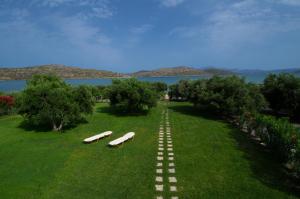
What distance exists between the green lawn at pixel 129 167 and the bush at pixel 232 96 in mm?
3788

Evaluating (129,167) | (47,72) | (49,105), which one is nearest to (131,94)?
(49,105)

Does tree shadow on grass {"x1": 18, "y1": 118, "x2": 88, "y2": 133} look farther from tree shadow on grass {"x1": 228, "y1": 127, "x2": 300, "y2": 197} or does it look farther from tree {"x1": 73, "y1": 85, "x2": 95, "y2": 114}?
tree shadow on grass {"x1": 228, "y1": 127, "x2": 300, "y2": 197}

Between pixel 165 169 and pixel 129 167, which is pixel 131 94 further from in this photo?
pixel 165 169

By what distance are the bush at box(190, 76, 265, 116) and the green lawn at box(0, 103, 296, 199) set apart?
3.79 meters

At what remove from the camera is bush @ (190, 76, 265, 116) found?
17.2m

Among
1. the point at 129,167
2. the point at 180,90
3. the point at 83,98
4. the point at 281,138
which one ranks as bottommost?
the point at 129,167

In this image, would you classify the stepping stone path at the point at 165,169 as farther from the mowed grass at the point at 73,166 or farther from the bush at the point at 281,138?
the bush at the point at 281,138

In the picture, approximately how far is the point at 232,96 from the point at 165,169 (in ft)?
37.0

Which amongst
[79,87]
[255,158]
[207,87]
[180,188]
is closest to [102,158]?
[180,188]

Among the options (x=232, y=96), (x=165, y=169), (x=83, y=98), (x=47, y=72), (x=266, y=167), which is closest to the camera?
(x=165, y=169)

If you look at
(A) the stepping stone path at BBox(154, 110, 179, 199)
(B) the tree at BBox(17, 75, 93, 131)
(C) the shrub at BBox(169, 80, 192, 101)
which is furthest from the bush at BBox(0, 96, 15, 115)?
(C) the shrub at BBox(169, 80, 192, 101)

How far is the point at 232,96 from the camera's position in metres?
17.6

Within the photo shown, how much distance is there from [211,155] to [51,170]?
264 inches

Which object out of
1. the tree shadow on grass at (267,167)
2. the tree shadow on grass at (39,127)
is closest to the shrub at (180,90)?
the tree shadow on grass at (39,127)
